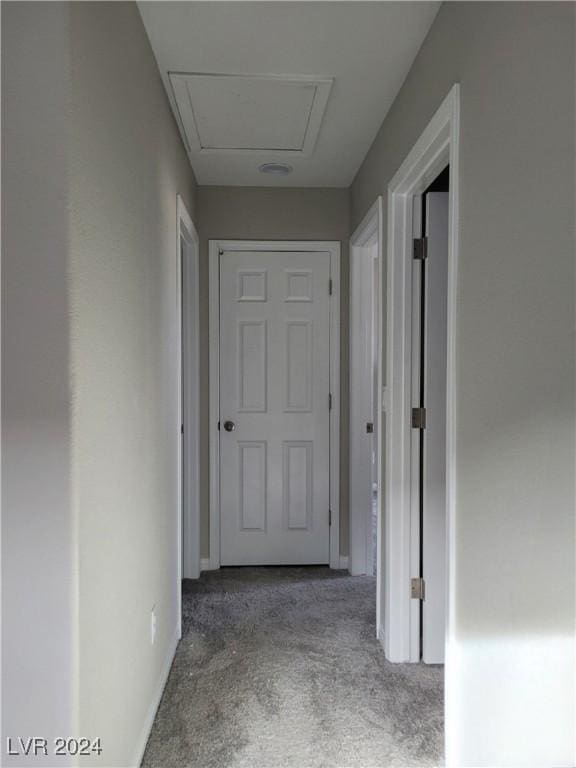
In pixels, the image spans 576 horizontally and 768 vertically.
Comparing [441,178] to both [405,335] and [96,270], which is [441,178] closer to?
[405,335]

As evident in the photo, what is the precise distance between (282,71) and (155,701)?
7.80ft

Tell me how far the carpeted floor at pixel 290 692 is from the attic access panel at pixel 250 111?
2.37m

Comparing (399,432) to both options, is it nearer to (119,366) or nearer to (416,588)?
(416,588)

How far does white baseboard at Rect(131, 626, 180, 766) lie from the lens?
171cm

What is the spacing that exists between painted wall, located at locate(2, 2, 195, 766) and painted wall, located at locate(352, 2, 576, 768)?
948 millimetres

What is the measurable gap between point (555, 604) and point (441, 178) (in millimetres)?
1814

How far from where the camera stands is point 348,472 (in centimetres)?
350

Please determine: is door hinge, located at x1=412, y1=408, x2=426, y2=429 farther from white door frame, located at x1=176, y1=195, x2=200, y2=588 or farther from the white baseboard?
white door frame, located at x1=176, y1=195, x2=200, y2=588

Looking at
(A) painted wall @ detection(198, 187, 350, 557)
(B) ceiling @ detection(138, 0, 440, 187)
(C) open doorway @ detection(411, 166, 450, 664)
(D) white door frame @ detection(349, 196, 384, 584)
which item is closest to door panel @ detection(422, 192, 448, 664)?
(C) open doorway @ detection(411, 166, 450, 664)

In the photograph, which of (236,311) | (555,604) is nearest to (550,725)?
(555,604)

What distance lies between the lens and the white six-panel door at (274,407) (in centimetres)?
346

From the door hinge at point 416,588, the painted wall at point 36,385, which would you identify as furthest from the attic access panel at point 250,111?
the door hinge at point 416,588

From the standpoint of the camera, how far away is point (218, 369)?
11.3 feet

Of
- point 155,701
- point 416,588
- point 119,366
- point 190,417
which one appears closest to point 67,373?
point 119,366
